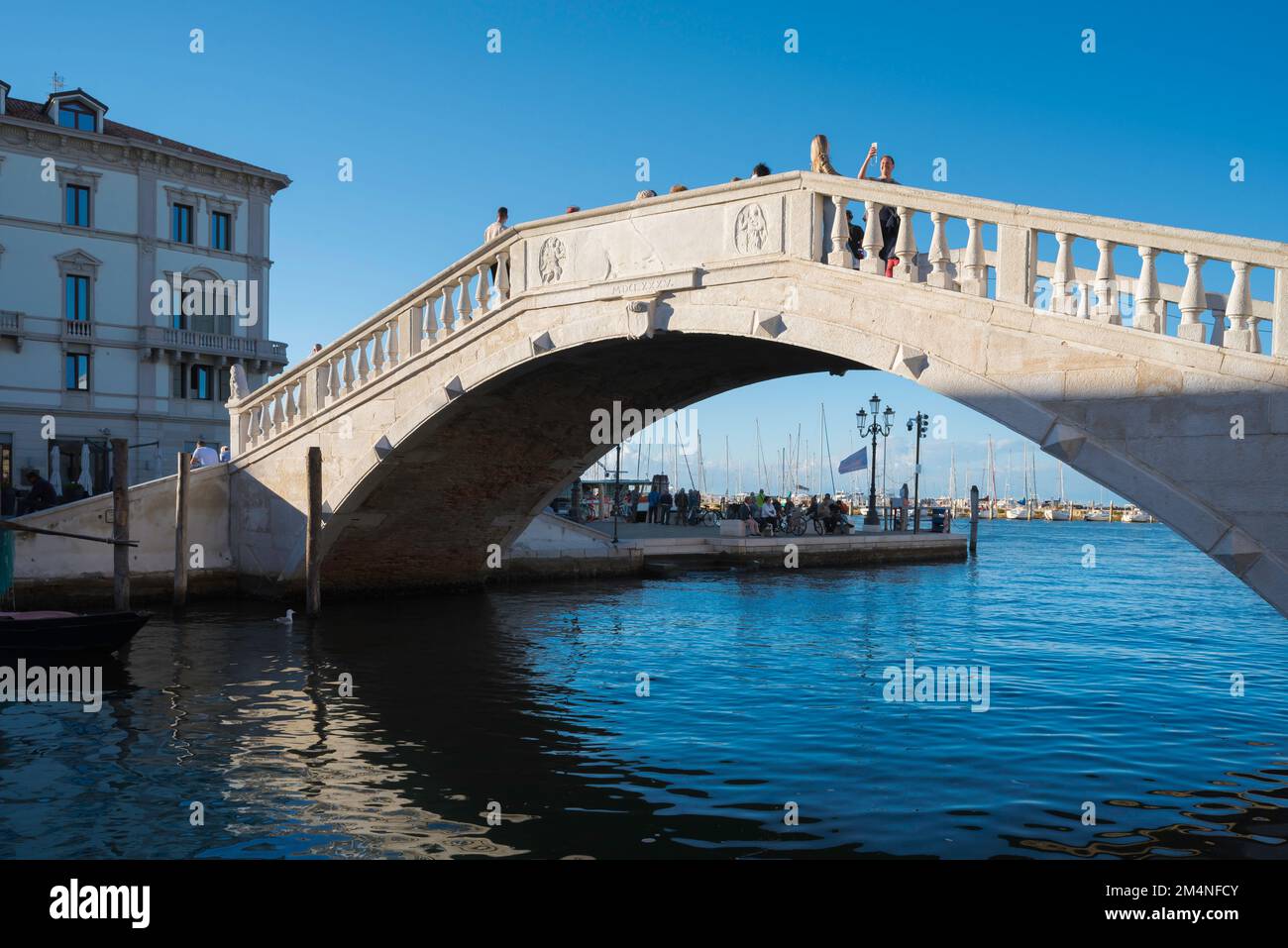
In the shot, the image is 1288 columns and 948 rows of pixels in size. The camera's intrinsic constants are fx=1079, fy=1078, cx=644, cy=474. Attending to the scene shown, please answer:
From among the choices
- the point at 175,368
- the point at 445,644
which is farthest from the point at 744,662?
the point at 175,368

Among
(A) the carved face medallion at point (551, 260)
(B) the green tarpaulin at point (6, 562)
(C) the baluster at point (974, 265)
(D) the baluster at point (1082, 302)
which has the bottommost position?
(B) the green tarpaulin at point (6, 562)

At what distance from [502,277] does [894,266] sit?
15.8 feet

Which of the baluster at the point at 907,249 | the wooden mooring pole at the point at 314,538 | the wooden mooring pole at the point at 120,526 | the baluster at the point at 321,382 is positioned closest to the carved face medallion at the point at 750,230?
the baluster at the point at 907,249

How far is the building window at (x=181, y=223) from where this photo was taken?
27562 mm

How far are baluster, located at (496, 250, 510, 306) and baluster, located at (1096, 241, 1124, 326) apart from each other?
21.0 ft

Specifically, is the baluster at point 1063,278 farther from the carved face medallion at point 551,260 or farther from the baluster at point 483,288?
the baluster at point 483,288

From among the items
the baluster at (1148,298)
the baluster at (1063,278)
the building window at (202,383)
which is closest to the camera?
the baluster at (1148,298)

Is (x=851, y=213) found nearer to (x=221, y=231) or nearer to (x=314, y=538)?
(x=314, y=538)

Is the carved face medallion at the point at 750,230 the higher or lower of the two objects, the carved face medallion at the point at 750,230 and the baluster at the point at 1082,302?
the higher

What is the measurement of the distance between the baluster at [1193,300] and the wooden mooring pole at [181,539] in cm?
1144

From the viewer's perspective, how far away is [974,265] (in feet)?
24.5

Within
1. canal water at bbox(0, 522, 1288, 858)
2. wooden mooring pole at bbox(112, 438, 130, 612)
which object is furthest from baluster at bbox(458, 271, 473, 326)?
wooden mooring pole at bbox(112, 438, 130, 612)

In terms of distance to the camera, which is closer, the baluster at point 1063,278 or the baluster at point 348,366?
the baluster at point 1063,278
